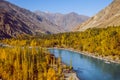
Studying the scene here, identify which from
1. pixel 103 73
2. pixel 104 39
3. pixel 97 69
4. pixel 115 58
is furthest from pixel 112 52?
pixel 103 73

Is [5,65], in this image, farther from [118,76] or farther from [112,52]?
[112,52]

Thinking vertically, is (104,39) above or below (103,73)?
above

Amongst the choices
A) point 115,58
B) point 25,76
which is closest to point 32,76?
point 25,76

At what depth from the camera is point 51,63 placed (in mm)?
140500

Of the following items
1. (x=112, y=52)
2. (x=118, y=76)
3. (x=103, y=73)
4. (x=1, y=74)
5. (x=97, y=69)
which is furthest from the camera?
(x=112, y=52)

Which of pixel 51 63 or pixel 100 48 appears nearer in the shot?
pixel 51 63

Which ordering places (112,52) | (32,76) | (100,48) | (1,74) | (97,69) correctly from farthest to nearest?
(100,48) → (112,52) → (97,69) → (1,74) → (32,76)

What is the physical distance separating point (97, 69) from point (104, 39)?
63978 millimetres

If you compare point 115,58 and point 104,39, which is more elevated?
point 104,39

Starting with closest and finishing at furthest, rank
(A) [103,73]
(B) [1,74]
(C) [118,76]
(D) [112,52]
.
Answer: (B) [1,74] < (C) [118,76] < (A) [103,73] < (D) [112,52]

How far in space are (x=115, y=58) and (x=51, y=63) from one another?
47.1m

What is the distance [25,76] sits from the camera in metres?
102

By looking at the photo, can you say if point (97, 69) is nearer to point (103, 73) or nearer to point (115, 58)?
point (103, 73)

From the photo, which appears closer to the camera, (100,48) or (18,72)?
(18,72)
